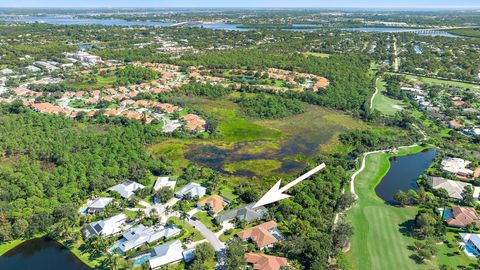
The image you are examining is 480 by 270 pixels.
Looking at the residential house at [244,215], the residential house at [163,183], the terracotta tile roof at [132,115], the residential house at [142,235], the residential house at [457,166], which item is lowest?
the residential house at [142,235]

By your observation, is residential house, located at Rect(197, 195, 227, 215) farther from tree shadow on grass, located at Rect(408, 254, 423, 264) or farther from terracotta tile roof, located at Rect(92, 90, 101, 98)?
terracotta tile roof, located at Rect(92, 90, 101, 98)

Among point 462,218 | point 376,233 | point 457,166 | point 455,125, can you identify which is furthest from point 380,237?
point 455,125

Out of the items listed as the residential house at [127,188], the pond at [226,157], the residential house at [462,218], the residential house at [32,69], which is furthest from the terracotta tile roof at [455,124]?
the residential house at [32,69]

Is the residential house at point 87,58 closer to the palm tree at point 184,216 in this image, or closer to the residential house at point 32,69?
the residential house at point 32,69

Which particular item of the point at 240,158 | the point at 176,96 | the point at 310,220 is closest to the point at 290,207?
the point at 310,220

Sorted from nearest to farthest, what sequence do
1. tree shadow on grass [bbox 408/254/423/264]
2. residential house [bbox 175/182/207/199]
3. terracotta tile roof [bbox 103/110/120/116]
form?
tree shadow on grass [bbox 408/254/423/264] < residential house [bbox 175/182/207/199] < terracotta tile roof [bbox 103/110/120/116]

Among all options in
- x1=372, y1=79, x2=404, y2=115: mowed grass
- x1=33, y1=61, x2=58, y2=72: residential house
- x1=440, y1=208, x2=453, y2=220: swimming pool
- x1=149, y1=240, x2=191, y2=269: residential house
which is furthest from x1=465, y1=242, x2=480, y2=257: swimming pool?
x1=33, y1=61, x2=58, y2=72: residential house

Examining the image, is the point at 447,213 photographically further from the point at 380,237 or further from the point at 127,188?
the point at 127,188
